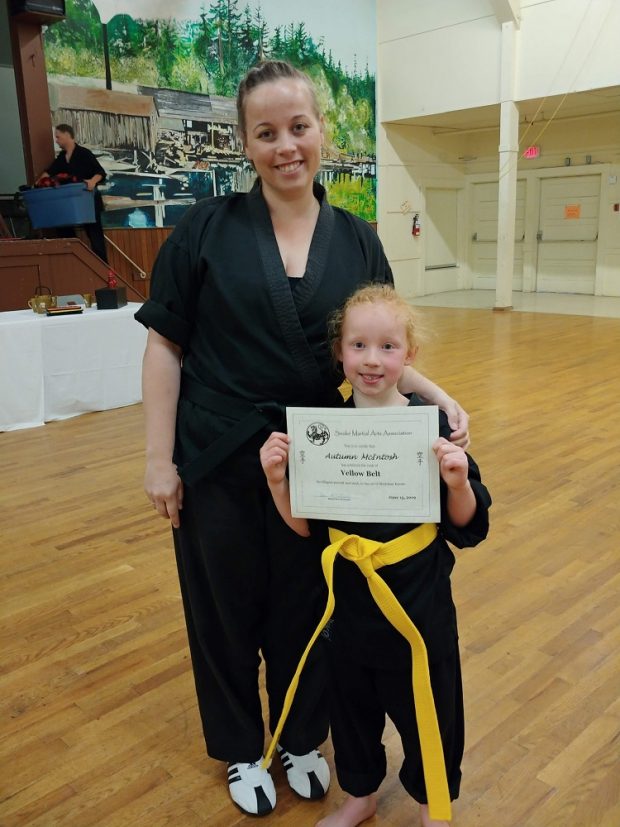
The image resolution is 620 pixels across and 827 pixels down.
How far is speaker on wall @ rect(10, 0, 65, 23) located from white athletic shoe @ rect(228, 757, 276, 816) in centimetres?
806

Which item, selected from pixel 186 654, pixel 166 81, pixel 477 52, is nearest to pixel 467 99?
pixel 477 52

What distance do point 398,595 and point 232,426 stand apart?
44cm

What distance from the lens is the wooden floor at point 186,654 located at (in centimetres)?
163

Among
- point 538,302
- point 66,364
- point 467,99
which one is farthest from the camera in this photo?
point 538,302

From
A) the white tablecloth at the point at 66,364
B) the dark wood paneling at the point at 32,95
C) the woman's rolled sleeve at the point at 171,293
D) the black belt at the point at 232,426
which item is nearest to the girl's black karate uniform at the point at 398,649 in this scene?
the black belt at the point at 232,426

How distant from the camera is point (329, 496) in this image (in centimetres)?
124

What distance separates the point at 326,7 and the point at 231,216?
37.7 ft

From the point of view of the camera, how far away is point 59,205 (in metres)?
7.29

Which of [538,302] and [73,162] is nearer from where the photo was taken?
[73,162]

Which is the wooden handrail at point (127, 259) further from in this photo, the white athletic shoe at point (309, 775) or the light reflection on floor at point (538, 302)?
the white athletic shoe at point (309, 775)

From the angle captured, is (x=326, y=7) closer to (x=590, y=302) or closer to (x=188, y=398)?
(x=590, y=302)

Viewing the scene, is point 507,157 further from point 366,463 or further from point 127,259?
point 366,463

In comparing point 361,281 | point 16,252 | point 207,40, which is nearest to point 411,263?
point 207,40

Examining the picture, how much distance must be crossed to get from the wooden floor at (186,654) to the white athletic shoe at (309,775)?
3 centimetres
